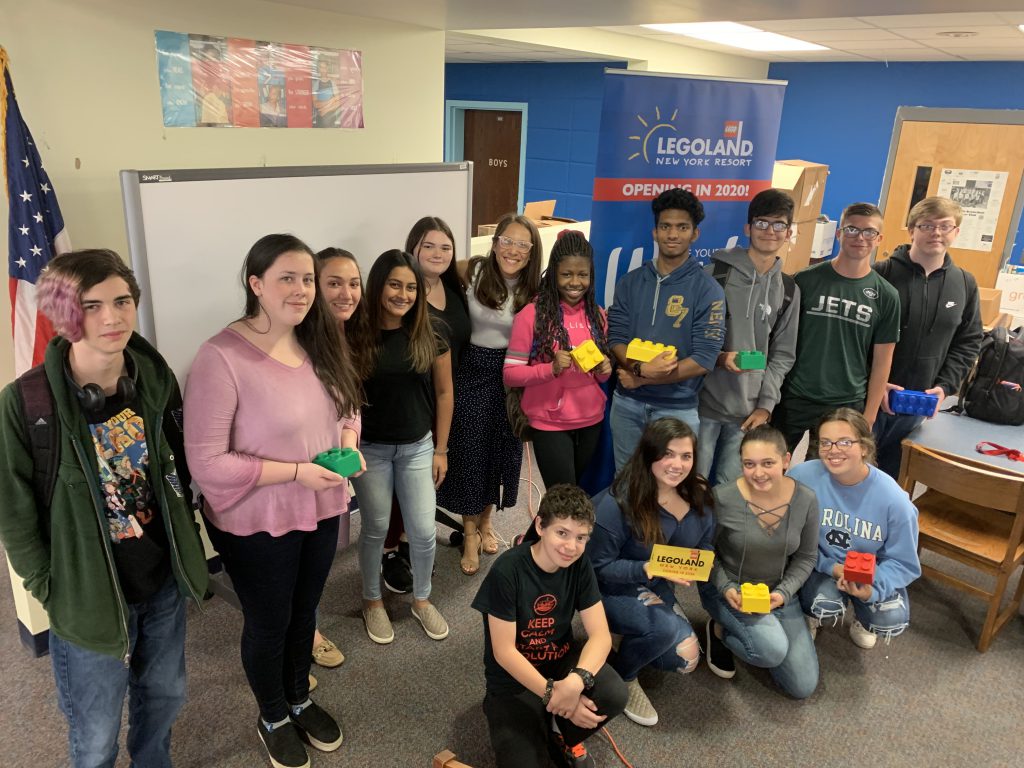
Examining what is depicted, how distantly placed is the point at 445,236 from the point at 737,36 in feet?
13.6

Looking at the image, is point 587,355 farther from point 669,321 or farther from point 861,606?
point 861,606

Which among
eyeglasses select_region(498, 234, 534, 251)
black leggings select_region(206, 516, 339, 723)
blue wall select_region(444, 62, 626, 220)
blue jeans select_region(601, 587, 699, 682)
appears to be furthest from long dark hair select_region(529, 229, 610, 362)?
blue wall select_region(444, 62, 626, 220)

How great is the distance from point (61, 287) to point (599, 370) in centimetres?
174

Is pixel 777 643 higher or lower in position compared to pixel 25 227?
lower

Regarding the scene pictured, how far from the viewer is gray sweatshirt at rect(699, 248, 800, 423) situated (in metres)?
2.78

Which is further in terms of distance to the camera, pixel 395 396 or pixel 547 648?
pixel 395 396

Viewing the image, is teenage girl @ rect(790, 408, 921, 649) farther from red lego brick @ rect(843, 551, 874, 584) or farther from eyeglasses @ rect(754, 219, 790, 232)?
eyeglasses @ rect(754, 219, 790, 232)

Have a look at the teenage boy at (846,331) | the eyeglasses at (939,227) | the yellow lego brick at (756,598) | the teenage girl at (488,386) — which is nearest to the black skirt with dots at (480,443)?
the teenage girl at (488,386)

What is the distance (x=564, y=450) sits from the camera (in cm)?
276

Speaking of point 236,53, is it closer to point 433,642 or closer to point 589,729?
point 433,642

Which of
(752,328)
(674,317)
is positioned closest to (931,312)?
(752,328)

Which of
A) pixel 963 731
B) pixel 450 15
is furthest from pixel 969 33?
pixel 963 731

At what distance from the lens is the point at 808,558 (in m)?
2.53

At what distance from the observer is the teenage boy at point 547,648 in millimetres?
1973
